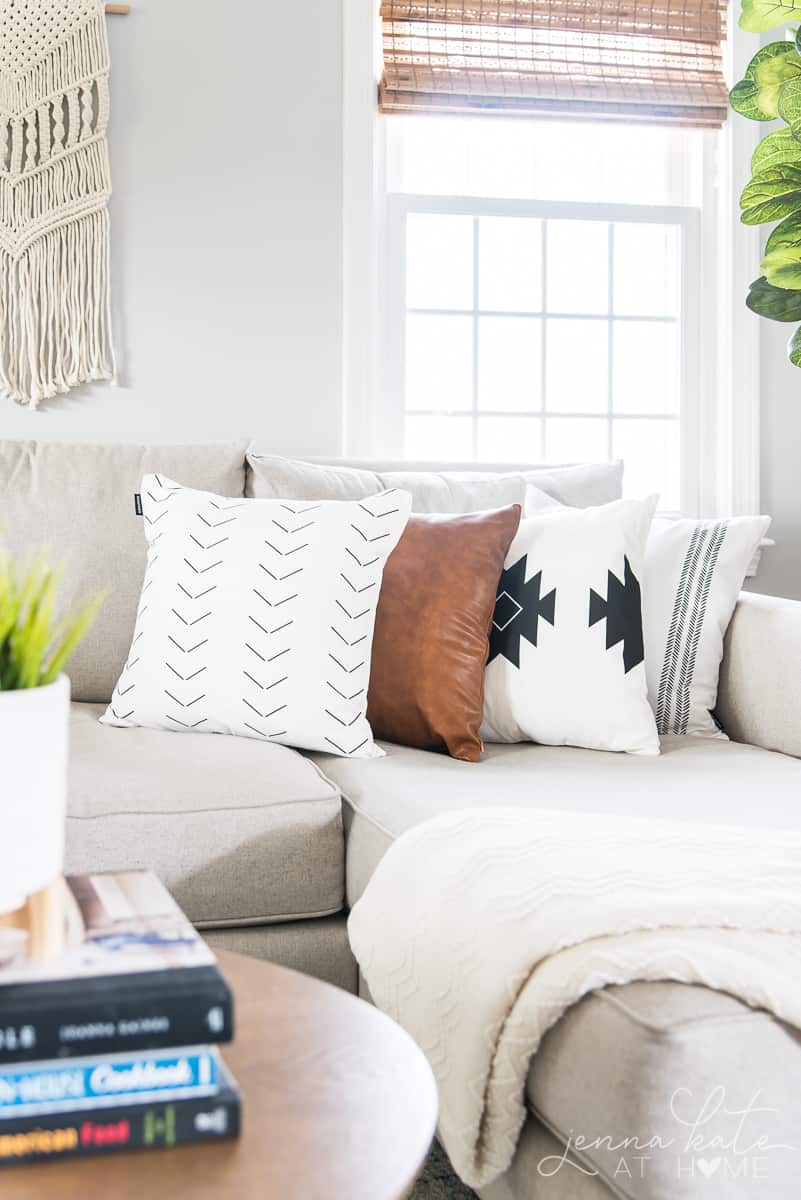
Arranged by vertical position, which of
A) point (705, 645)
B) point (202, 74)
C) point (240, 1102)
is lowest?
point (240, 1102)

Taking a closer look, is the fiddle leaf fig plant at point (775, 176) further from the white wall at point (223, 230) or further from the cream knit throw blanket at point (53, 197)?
the cream knit throw blanket at point (53, 197)

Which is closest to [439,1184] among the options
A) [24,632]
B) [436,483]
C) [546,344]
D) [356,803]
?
[356,803]

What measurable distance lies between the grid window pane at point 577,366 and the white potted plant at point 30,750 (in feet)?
7.65

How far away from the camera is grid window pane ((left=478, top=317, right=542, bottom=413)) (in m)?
2.86

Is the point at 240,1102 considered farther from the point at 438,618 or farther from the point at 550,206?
the point at 550,206

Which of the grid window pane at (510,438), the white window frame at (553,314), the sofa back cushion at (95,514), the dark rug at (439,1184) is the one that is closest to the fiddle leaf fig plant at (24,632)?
the dark rug at (439,1184)

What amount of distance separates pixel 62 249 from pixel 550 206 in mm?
1211

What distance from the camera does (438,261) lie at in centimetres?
282

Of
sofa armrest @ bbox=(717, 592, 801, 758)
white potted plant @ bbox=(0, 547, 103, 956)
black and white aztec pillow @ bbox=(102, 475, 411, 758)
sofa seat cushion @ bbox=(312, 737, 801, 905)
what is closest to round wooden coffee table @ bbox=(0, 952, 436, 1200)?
white potted plant @ bbox=(0, 547, 103, 956)

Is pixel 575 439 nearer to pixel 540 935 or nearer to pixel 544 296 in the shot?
pixel 544 296

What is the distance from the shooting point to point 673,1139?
0.80m

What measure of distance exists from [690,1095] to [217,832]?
0.79 meters

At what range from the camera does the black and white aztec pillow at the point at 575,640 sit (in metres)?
1.81

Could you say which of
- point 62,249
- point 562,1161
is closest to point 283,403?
point 62,249
